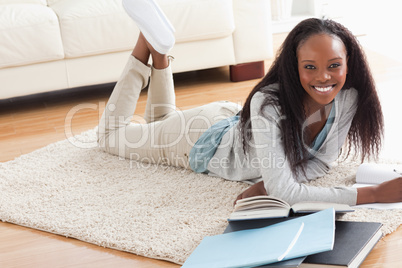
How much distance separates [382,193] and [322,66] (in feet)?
1.32

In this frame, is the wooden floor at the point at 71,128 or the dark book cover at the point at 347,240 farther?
the wooden floor at the point at 71,128

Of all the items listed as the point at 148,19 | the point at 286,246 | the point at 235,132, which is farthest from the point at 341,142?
the point at 148,19

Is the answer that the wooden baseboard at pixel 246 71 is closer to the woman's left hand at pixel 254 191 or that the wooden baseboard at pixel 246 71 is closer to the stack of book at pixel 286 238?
the woman's left hand at pixel 254 191

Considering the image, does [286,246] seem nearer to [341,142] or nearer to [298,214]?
[298,214]

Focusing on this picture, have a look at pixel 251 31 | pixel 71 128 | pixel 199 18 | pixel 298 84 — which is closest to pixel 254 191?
pixel 298 84

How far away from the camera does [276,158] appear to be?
5.32 feet

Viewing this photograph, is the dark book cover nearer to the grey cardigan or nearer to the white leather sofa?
the grey cardigan

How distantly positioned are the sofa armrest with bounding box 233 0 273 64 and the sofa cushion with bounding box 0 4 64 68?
930 mm

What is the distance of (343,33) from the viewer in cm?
164

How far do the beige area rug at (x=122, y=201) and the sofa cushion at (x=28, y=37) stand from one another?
0.66m

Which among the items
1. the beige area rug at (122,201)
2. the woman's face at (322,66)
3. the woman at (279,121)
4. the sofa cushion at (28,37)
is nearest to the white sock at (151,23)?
the woman at (279,121)

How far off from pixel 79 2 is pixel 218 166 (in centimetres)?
143

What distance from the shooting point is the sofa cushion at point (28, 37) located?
2834mm

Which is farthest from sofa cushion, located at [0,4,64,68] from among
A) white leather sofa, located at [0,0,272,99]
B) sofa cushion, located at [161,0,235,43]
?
sofa cushion, located at [161,0,235,43]
